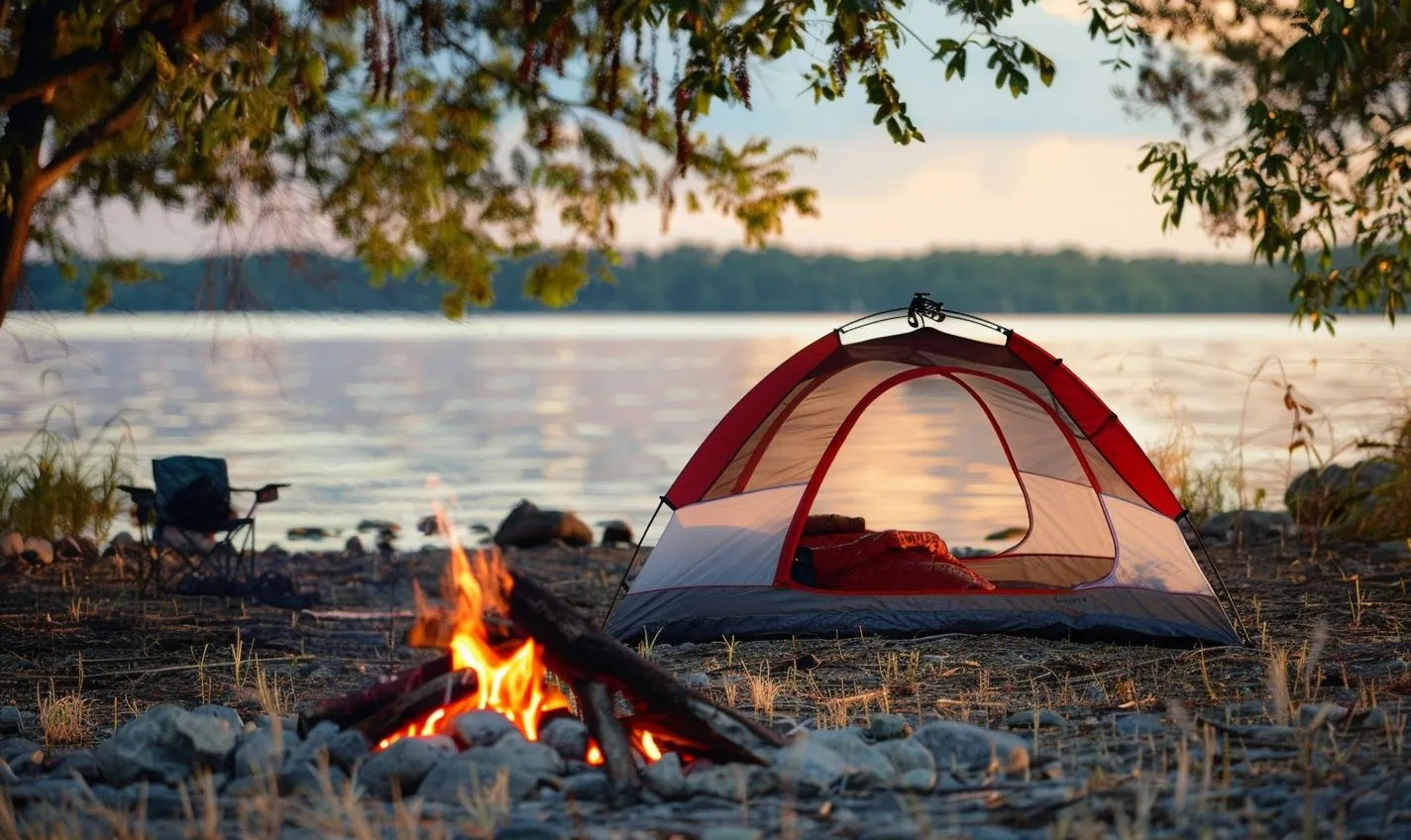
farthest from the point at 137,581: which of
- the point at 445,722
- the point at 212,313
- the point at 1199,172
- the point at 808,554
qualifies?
the point at 1199,172

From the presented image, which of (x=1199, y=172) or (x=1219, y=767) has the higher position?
(x=1199, y=172)

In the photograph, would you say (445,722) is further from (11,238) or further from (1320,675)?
(11,238)

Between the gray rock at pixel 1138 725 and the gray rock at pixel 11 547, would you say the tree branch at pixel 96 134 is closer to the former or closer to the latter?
the gray rock at pixel 11 547

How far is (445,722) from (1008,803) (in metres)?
1.78

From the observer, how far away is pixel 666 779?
412 centimetres

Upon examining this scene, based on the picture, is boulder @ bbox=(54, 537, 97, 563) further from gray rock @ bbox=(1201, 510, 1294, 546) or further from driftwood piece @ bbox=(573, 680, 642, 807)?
gray rock @ bbox=(1201, 510, 1294, 546)

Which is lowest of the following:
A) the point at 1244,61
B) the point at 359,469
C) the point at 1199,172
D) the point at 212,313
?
the point at 359,469

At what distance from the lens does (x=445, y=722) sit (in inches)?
185

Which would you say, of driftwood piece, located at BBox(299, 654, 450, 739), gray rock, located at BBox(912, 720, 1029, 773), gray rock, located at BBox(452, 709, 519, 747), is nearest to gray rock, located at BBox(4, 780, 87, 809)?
driftwood piece, located at BBox(299, 654, 450, 739)

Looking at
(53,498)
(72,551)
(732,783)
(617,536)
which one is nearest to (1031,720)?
(732,783)

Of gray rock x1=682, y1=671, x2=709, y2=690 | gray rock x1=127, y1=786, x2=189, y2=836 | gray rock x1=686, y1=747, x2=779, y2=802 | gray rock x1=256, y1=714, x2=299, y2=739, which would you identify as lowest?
gray rock x1=682, y1=671, x2=709, y2=690

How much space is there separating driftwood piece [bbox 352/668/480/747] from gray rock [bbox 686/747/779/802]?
0.87m

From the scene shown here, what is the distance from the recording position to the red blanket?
24.8 feet

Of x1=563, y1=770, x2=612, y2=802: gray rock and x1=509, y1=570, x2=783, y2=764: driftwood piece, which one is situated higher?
x1=509, y1=570, x2=783, y2=764: driftwood piece
